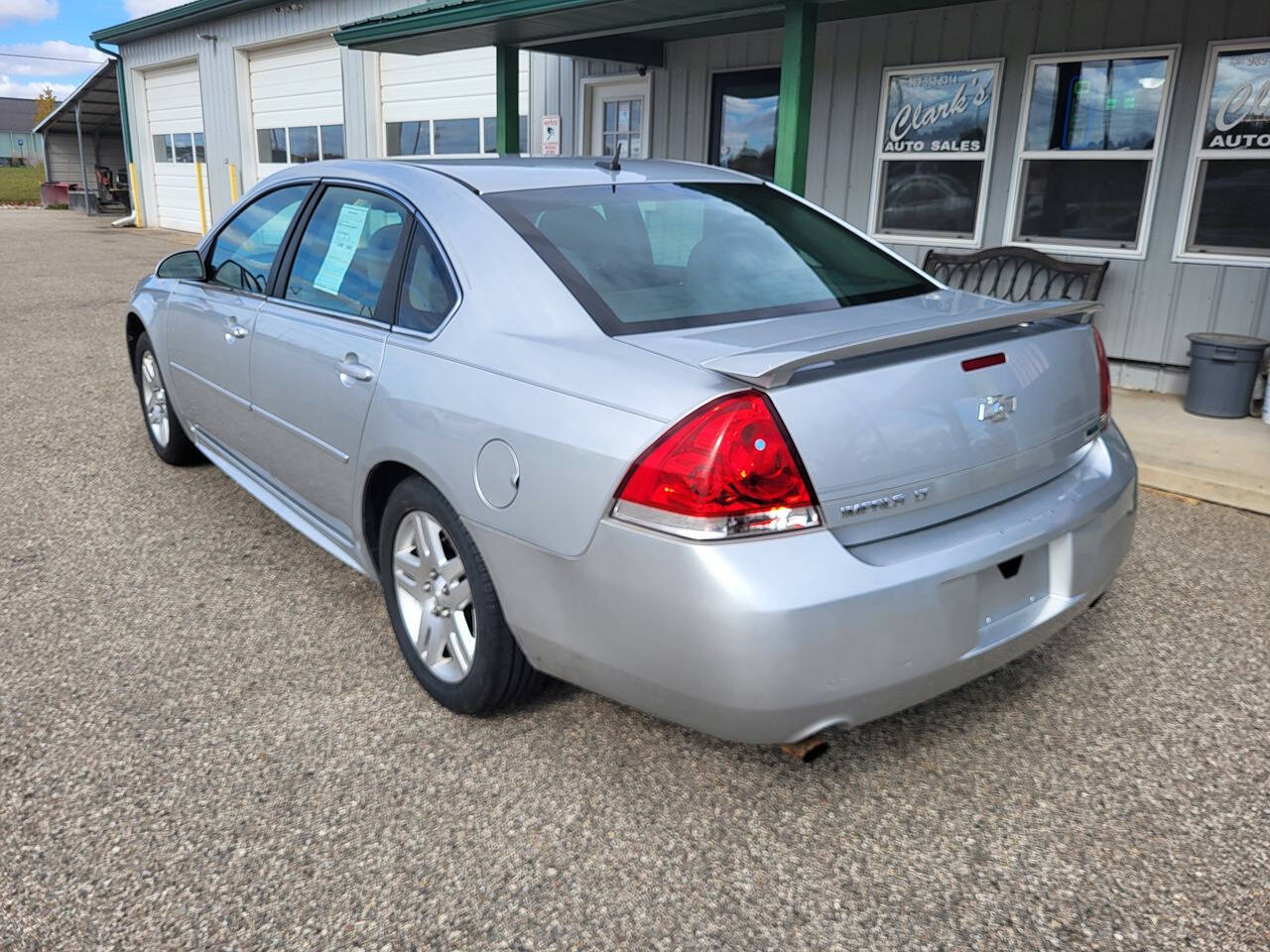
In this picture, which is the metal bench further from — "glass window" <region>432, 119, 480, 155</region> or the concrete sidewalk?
"glass window" <region>432, 119, 480, 155</region>

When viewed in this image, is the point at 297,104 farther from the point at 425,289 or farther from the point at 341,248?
the point at 425,289

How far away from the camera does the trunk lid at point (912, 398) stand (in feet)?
7.08

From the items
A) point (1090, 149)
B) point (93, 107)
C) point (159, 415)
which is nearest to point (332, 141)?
point (159, 415)

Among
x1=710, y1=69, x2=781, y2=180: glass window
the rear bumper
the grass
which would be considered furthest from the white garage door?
the grass

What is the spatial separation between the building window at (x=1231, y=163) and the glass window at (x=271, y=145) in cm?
1428

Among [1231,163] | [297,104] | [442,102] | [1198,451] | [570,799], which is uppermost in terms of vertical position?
[297,104]

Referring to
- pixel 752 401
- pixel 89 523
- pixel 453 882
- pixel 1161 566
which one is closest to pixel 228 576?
pixel 89 523

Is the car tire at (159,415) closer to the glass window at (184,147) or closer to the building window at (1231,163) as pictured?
the building window at (1231,163)

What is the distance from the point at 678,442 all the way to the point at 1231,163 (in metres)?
6.21

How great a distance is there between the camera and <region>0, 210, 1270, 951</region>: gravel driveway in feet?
6.98

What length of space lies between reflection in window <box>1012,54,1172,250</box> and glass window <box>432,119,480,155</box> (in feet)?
25.5

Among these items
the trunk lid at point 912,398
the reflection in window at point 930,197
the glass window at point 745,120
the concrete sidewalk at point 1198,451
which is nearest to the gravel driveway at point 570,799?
the trunk lid at point 912,398

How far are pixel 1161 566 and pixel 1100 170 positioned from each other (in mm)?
4129

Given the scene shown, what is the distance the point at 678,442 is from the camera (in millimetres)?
2125
